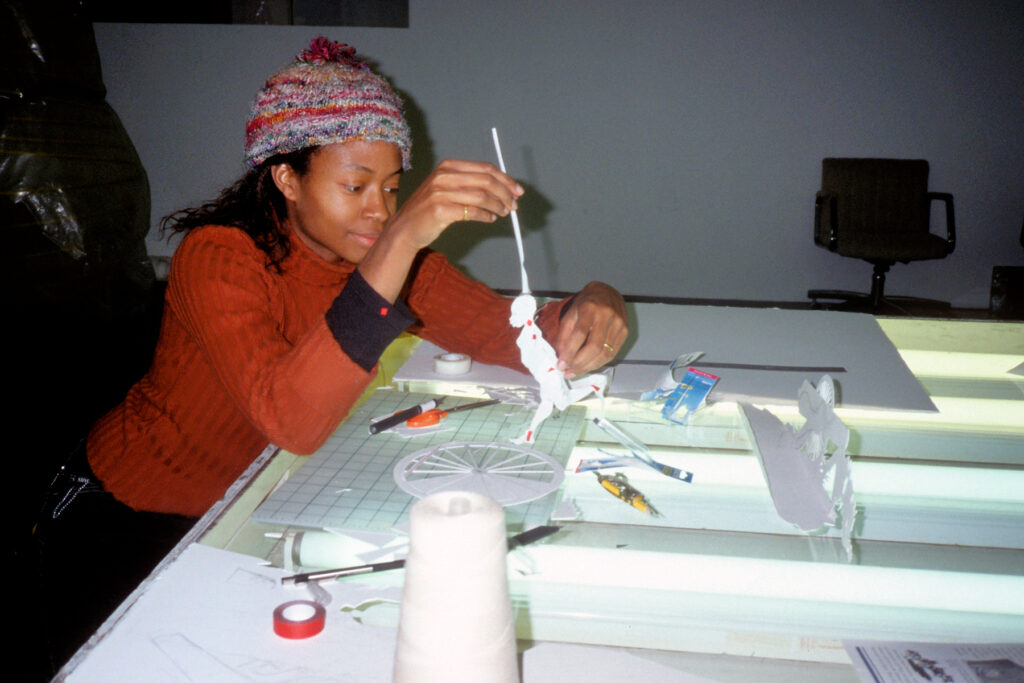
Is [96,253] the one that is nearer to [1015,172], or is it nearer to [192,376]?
[192,376]

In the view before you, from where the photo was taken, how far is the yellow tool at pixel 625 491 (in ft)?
2.74

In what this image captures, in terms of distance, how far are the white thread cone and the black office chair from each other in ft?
12.3

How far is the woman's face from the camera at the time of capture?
1193 millimetres

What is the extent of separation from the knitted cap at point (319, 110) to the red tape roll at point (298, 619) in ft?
2.54

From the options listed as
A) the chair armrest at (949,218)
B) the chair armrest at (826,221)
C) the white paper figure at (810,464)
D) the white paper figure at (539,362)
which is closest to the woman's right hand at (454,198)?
the white paper figure at (539,362)

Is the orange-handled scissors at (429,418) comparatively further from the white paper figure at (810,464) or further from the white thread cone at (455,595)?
the white thread cone at (455,595)

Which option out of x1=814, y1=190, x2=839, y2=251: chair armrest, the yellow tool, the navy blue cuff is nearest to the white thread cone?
the yellow tool

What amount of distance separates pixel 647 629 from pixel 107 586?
859mm

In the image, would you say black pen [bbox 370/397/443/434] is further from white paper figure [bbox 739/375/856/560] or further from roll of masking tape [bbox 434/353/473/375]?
white paper figure [bbox 739/375/856/560]

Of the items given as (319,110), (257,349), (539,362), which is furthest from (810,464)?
(319,110)

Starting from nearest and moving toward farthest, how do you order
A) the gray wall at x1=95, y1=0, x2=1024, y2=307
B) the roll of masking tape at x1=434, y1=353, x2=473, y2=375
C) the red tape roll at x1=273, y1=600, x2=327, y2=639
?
1. the red tape roll at x1=273, y1=600, x2=327, y2=639
2. the roll of masking tape at x1=434, y1=353, x2=473, y2=375
3. the gray wall at x1=95, y1=0, x2=1024, y2=307

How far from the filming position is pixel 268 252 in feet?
4.05

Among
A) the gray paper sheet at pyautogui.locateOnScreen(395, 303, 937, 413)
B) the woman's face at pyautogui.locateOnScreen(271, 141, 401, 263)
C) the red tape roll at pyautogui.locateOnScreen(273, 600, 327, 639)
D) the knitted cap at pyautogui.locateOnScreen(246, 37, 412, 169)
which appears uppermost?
the knitted cap at pyautogui.locateOnScreen(246, 37, 412, 169)

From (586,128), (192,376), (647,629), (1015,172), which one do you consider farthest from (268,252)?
(1015,172)
